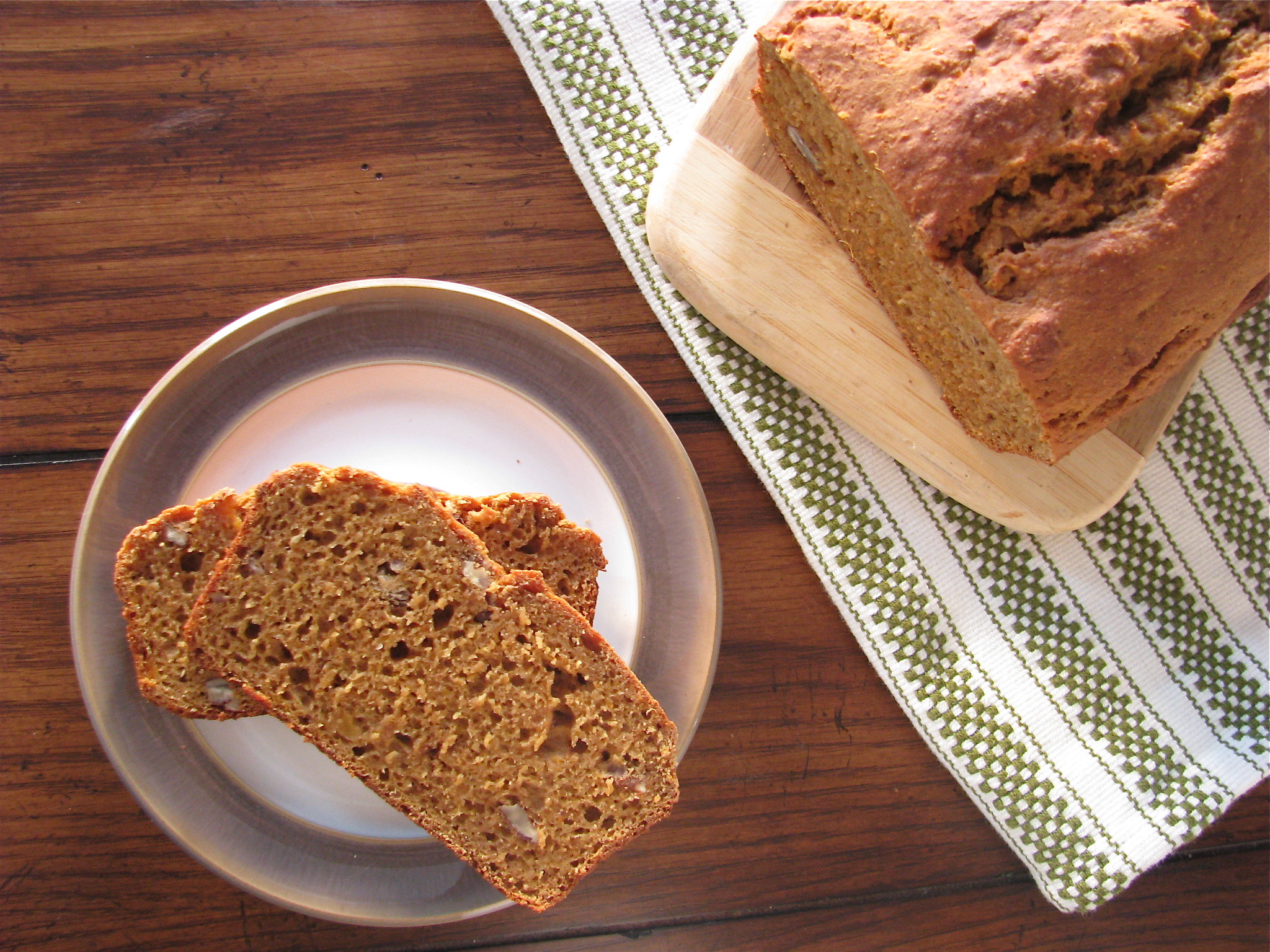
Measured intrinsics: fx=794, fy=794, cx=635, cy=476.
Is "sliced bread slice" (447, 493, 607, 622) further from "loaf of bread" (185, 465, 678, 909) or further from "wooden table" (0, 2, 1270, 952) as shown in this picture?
"wooden table" (0, 2, 1270, 952)

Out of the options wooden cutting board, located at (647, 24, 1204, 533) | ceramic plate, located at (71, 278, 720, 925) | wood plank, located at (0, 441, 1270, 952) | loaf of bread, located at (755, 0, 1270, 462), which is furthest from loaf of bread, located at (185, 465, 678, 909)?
loaf of bread, located at (755, 0, 1270, 462)

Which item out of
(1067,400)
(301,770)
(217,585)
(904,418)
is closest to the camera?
(217,585)

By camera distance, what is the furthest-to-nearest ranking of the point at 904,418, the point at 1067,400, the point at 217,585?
the point at 904,418
the point at 1067,400
the point at 217,585

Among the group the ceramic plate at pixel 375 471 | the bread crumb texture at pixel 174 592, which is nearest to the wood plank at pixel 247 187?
the ceramic plate at pixel 375 471

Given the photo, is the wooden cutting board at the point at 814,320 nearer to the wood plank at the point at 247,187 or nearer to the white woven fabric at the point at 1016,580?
the white woven fabric at the point at 1016,580

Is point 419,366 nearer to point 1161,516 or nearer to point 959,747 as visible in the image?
point 959,747

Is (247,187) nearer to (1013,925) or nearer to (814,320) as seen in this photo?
(814,320)

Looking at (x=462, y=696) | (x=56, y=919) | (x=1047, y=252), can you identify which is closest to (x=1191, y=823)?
(x=1047, y=252)
